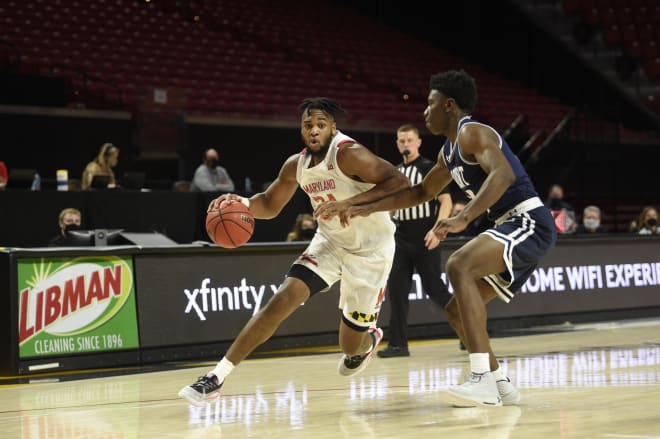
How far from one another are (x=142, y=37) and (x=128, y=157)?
3.94 metres

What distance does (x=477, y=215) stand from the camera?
5625mm

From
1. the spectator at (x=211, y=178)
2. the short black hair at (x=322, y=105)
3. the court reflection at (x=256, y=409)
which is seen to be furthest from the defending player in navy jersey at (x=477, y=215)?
the spectator at (x=211, y=178)

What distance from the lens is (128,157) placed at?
17.1 meters

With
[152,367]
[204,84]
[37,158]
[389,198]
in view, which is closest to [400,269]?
[152,367]

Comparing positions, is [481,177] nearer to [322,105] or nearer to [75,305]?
[322,105]

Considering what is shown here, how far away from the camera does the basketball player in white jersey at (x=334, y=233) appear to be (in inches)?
242

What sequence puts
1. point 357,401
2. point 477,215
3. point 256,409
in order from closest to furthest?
point 477,215
point 256,409
point 357,401

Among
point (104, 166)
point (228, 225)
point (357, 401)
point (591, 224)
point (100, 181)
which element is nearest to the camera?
point (228, 225)

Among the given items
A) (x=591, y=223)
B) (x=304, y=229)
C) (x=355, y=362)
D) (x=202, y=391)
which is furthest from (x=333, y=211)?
(x=591, y=223)

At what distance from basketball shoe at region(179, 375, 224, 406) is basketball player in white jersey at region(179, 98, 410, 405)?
0.16 meters

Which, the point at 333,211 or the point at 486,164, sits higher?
the point at 486,164

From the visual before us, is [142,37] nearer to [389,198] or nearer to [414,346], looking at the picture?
[414,346]

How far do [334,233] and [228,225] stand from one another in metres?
0.64

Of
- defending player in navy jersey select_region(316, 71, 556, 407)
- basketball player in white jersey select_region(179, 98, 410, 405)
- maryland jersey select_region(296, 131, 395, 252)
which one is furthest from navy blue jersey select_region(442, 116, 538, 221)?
maryland jersey select_region(296, 131, 395, 252)
